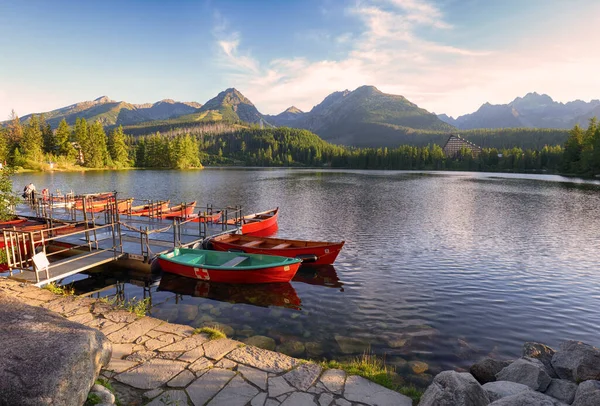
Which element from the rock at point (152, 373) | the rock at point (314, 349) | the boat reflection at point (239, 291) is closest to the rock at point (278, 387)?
the rock at point (152, 373)

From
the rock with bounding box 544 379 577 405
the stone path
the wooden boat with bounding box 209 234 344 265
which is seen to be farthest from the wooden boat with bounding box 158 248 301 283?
the rock with bounding box 544 379 577 405

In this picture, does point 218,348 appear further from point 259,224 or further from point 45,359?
point 259,224

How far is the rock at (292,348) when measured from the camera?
34.9 ft

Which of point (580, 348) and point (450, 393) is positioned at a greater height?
point (450, 393)

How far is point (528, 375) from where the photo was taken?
750 cm

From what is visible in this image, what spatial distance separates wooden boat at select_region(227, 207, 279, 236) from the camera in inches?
1084

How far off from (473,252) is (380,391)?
20627 millimetres

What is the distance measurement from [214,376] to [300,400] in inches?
78.9

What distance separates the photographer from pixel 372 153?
584 ft

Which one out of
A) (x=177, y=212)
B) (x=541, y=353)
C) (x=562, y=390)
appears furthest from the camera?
(x=177, y=212)

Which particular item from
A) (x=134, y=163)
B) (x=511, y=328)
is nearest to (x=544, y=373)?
(x=511, y=328)

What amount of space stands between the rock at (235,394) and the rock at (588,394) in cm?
634

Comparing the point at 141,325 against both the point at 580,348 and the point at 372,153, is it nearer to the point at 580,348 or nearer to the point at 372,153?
the point at 580,348

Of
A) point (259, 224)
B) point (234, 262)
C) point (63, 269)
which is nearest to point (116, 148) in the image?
point (259, 224)
